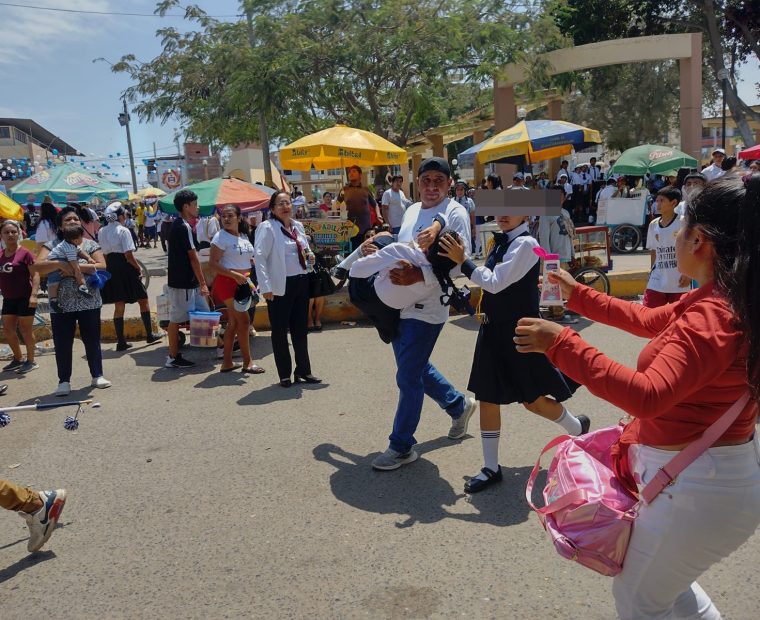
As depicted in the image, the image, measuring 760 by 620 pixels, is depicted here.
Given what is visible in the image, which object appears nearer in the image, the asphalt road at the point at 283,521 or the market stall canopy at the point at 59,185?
the asphalt road at the point at 283,521

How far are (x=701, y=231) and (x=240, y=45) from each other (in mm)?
19084

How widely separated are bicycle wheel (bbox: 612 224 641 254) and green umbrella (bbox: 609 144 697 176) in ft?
6.40

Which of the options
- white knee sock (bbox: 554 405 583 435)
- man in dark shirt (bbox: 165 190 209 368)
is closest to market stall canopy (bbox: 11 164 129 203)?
man in dark shirt (bbox: 165 190 209 368)

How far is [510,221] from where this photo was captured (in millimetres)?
3631

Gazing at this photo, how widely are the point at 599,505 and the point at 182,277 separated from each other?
6.11 metres

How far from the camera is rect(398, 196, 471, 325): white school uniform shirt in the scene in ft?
13.0

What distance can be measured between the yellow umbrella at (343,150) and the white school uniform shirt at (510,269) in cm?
766

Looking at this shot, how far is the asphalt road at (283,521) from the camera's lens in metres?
2.92

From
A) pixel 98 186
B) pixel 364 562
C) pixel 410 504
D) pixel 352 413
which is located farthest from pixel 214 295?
pixel 98 186

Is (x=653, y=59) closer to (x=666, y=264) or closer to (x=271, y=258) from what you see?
(x=666, y=264)

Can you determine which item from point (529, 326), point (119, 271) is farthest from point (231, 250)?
point (529, 326)

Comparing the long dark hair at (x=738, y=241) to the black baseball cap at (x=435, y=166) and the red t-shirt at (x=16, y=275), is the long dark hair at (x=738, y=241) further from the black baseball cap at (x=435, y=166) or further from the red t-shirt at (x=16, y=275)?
the red t-shirt at (x=16, y=275)

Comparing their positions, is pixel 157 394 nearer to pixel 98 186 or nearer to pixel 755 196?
pixel 755 196

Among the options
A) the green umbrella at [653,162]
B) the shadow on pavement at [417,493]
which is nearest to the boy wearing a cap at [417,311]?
the shadow on pavement at [417,493]
